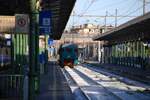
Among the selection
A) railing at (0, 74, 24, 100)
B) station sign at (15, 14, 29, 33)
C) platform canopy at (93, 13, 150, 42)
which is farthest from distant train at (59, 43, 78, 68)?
station sign at (15, 14, 29, 33)

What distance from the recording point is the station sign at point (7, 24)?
2369 centimetres

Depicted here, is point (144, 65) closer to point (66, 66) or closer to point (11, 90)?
point (66, 66)

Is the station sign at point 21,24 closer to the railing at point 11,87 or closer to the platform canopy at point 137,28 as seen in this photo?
the railing at point 11,87

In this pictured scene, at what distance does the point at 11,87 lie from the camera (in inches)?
764

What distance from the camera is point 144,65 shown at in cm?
5866

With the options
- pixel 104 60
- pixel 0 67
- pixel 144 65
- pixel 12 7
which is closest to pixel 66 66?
pixel 144 65

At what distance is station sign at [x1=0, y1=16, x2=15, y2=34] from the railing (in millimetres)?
4020

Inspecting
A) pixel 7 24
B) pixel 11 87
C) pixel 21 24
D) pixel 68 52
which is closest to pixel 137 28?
pixel 68 52

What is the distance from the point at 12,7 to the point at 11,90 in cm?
385

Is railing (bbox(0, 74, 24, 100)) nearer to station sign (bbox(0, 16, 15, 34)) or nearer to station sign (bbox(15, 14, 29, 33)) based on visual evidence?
station sign (bbox(0, 16, 15, 34))

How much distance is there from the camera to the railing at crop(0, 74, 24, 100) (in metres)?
18.8

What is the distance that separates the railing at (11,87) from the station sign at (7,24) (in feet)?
13.2

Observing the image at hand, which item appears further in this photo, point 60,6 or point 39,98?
point 60,6

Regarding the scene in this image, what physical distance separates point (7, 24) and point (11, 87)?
5.35 meters
